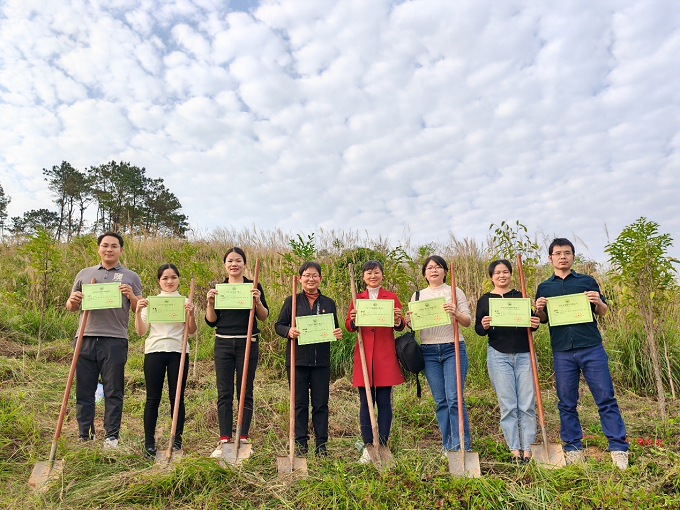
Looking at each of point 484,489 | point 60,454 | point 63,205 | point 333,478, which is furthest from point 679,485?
point 63,205

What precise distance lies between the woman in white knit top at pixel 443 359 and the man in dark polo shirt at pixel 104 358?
2.78 m

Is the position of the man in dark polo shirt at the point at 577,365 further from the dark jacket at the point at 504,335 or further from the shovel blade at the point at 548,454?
the dark jacket at the point at 504,335

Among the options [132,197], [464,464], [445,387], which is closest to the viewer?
[464,464]

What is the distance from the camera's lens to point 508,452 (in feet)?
12.4

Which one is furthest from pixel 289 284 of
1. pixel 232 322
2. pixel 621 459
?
pixel 621 459

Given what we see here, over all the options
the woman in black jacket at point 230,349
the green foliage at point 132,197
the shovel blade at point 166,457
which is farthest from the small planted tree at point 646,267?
the green foliage at point 132,197

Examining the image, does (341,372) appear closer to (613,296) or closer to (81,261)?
(613,296)

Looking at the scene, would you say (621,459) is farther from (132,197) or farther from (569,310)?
(132,197)

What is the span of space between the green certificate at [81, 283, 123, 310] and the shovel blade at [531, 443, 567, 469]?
3.89 meters

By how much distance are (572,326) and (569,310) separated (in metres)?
0.16

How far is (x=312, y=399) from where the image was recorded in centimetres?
377

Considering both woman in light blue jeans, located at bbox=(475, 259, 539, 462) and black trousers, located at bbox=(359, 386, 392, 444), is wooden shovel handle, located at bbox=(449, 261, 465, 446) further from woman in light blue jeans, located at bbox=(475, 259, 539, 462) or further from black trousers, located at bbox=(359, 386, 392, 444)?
black trousers, located at bbox=(359, 386, 392, 444)

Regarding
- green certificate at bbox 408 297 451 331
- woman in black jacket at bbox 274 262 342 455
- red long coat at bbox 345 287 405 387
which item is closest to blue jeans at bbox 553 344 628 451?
green certificate at bbox 408 297 451 331

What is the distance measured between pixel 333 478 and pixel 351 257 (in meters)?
5.74
